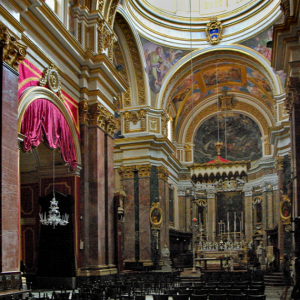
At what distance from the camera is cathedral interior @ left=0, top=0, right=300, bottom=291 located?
484 inches

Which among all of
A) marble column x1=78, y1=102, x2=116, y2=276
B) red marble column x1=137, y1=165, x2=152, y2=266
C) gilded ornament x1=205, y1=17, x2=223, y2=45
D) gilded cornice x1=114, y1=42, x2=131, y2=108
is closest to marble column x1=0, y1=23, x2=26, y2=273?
marble column x1=78, y1=102, x2=116, y2=276

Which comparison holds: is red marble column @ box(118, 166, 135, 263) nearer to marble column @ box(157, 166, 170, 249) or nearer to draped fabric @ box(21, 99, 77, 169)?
marble column @ box(157, 166, 170, 249)

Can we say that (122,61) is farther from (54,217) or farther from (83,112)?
(54,217)

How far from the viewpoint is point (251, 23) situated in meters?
24.6

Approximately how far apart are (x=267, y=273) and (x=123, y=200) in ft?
25.8

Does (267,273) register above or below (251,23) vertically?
below

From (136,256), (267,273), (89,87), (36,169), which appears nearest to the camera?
(36,169)

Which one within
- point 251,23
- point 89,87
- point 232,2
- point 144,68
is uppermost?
point 232,2

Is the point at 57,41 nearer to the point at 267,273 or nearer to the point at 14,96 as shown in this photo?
the point at 14,96

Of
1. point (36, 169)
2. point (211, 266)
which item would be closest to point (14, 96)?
point (36, 169)

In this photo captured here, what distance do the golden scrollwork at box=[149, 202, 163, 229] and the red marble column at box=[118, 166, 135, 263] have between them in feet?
3.13

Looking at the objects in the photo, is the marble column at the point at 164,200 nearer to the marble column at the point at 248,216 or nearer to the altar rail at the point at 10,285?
the marble column at the point at 248,216

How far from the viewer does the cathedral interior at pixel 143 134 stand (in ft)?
40.4

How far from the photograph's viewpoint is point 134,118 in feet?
80.1
